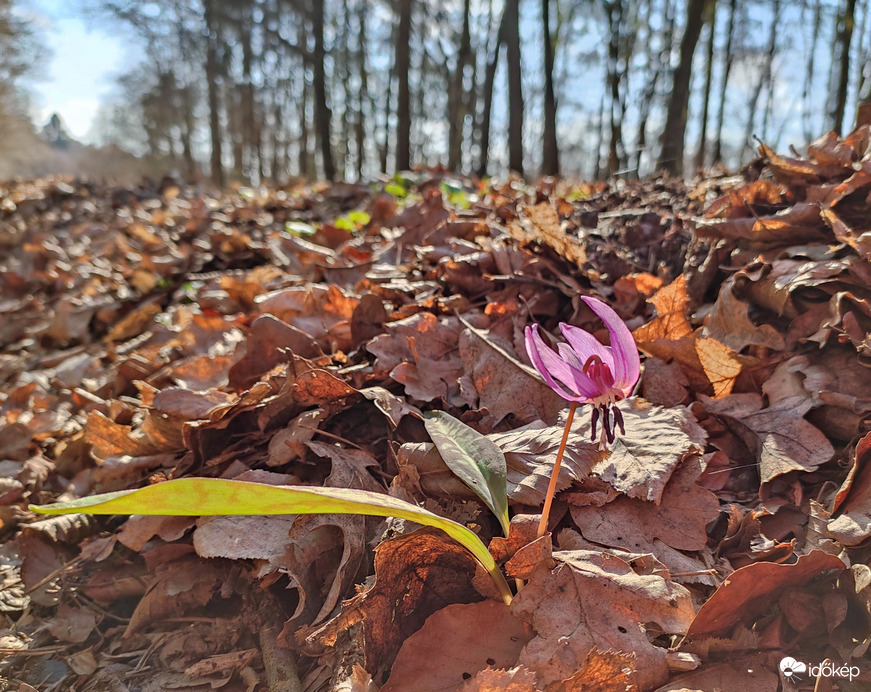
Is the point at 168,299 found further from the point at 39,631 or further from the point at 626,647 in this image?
the point at 626,647

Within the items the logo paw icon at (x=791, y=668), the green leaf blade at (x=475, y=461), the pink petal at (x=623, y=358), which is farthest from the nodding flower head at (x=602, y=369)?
the logo paw icon at (x=791, y=668)

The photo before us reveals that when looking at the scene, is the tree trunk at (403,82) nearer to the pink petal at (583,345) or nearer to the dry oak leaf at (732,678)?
the pink petal at (583,345)

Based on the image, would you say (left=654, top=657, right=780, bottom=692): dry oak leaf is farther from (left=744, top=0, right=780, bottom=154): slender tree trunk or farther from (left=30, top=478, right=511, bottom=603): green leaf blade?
(left=744, top=0, right=780, bottom=154): slender tree trunk

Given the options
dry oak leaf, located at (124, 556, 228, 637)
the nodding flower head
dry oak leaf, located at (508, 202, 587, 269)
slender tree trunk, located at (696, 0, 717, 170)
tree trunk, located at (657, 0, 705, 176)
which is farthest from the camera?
slender tree trunk, located at (696, 0, 717, 170)

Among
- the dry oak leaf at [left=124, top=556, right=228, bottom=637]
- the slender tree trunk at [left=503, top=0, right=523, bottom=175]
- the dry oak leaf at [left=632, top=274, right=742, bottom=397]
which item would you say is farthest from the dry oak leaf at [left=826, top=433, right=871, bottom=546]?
the slender tree trunk at [left=503, top=0, right=523, bottom=175]

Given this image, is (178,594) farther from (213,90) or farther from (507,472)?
(213,90)

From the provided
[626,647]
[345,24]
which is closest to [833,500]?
[626,647]
